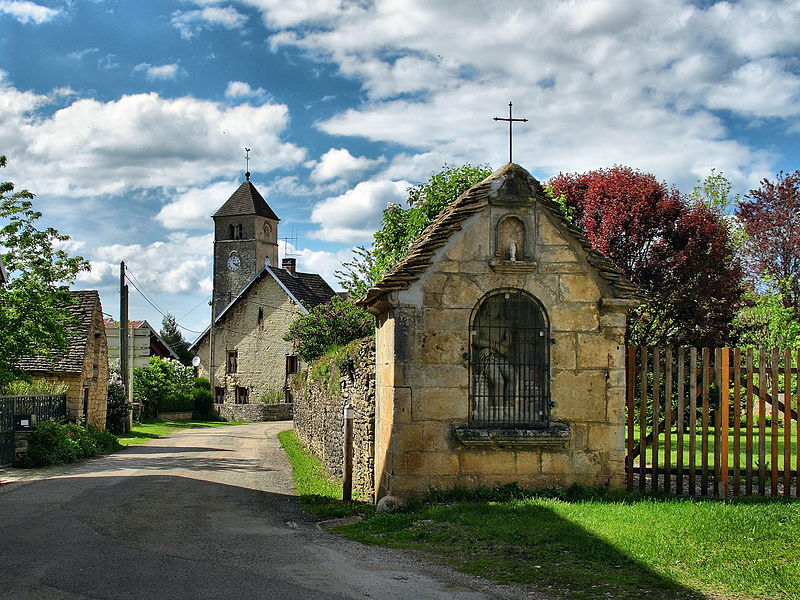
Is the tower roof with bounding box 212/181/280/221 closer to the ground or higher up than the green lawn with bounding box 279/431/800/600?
higher up

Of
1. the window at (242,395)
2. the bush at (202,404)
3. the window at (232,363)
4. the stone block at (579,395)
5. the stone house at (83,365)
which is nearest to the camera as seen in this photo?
the stone block at (579,395)

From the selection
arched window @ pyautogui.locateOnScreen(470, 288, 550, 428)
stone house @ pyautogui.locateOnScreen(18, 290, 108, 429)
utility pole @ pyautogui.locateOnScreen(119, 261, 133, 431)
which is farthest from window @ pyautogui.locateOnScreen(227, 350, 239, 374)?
arched window @ pyautogui.locateOnScreen(470, 288, 550, 428)

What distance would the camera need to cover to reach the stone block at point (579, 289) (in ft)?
33.5

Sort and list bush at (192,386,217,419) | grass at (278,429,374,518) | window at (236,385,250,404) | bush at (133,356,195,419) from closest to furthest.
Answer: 1. grass at (278,429,374,518)
2. bush at (133,356,195,419)
3. bush at (192,386,217,419)
4. window at (236,385,250,404)

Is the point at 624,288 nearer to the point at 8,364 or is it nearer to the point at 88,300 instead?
the point at 8,364

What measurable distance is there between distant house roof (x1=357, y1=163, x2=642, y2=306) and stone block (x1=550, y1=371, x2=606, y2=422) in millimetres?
1125

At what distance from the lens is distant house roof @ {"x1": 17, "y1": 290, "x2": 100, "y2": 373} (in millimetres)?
24547

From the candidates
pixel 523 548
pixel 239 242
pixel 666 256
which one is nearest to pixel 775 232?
pixel 666 256

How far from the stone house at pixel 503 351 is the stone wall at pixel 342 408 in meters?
1.74

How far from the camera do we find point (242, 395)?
163 feet

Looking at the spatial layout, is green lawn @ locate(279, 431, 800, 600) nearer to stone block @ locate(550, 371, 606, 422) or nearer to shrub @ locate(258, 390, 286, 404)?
stone block @ locate(550, 371, 606, 422)

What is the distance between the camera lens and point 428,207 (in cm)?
1695

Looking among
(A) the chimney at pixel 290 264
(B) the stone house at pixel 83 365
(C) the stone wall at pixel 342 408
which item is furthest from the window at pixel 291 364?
(C) the stone wall at pixel 342 408

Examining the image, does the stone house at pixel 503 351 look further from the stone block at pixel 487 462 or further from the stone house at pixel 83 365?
the stone house at pixel 83 365
